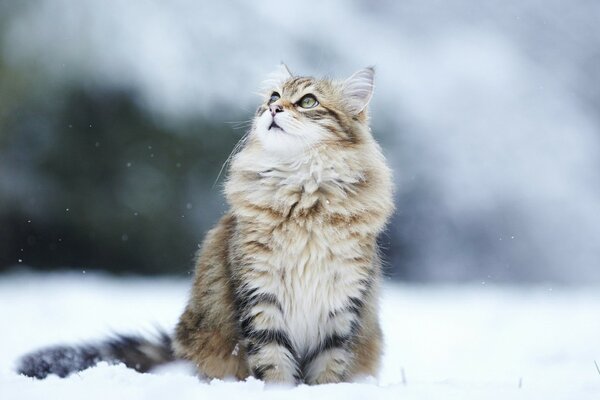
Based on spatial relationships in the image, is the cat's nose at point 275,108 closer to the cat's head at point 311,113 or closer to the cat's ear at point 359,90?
the cat's head at point 311,113

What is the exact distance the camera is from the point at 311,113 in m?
3.30

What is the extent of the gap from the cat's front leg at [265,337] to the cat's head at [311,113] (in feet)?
2.29

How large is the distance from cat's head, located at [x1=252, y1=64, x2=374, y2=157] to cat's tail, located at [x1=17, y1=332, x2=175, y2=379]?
→ 3.73 ft

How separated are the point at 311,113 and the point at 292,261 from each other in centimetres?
72

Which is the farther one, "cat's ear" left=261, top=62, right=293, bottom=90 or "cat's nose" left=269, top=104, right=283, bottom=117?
"cat's ear" left=261, top=62, right=293, bottom=90

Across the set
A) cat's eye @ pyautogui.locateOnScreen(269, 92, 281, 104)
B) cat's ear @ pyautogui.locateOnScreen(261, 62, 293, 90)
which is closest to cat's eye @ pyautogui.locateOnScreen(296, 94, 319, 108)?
cat's eye @ pyautogui.locateOnScreen(269, 92, 281, 104)

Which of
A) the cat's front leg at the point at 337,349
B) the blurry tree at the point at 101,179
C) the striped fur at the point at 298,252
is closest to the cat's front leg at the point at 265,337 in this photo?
the striped fur at the point at 298,252

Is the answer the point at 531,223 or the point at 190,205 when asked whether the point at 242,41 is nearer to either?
the point at 190,205

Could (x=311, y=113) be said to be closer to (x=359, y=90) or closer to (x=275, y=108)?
(x=275, y=108)

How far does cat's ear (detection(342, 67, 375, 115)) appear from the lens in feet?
11.5

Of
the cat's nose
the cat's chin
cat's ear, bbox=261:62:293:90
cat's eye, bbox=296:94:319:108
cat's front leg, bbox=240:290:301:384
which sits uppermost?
cat's ear, bbox=261:62:293:90

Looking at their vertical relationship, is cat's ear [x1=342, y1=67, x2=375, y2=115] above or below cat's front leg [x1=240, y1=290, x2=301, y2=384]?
above

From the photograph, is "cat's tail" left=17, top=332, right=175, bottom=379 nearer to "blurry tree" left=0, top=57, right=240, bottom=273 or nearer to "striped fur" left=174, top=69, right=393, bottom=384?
"striped fur" left=174, top=69, right=393, bottom=384

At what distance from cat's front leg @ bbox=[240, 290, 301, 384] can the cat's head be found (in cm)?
70
